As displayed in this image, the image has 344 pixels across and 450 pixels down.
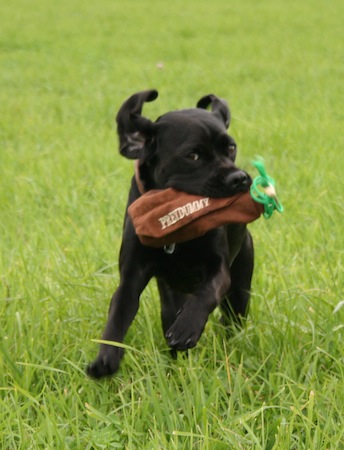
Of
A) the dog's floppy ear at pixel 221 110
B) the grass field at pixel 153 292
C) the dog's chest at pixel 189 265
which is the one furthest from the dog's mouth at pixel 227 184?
the grass field at pixel 153 292

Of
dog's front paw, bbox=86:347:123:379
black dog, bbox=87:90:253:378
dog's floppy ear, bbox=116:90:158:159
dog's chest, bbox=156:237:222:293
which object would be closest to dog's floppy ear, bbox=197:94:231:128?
black dog, bbox=87:90:253:378

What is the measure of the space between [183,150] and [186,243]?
13.4 inches

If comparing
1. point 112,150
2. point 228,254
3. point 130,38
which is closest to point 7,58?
point 130,38

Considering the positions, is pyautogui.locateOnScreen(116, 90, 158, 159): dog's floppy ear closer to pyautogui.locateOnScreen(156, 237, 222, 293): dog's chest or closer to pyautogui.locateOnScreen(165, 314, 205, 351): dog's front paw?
pyautogui.locateOnScreen(156, 237, 222, 293): dog's chest

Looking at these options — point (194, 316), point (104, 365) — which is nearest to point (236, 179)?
point (194, 316)

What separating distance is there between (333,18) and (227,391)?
58.3ft

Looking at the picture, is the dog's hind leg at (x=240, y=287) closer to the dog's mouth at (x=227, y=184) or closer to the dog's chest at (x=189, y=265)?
the dog's chest at (x=189, y=265)

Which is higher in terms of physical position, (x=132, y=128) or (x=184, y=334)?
(x=132, y=128)

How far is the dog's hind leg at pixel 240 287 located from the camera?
141 inches

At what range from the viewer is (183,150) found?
3.06m

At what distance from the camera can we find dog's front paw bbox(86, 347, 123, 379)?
2.83 metres

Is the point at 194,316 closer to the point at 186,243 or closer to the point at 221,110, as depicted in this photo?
the point at 186,243

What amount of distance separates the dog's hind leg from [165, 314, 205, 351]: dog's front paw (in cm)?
80

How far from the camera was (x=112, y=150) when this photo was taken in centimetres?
729
